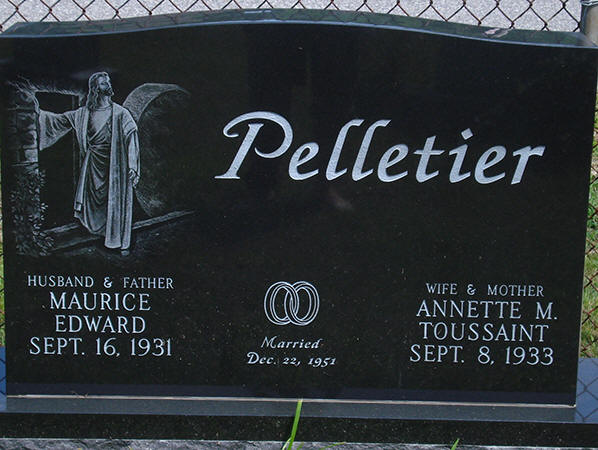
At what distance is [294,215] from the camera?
2.87 m

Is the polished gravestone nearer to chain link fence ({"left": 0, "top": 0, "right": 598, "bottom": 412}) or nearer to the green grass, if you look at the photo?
the green grass

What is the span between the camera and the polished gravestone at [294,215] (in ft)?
9.16

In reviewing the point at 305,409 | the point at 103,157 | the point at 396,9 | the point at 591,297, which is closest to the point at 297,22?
the point at 103,157

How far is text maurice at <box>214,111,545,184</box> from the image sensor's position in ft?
9.24

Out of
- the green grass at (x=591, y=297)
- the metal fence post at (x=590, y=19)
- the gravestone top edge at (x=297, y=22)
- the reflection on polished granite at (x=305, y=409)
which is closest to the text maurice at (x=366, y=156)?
the gravestone top edge at (x=297, y=22)

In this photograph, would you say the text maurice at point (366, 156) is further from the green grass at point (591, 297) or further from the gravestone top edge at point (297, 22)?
the green grass at point (591, 297)

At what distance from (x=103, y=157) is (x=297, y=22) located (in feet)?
2.33

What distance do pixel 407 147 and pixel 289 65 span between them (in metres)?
0.43

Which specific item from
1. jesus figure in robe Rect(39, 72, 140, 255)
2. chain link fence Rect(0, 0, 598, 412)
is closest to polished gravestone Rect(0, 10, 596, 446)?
jesus figure in robe Rect(39, 72, 140, 255)

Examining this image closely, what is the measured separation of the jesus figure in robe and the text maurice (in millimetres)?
291

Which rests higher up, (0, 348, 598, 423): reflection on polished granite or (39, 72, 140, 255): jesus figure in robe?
(39, 72, 140, 255): jesus figure in robe

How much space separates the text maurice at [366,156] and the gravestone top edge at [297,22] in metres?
0.28

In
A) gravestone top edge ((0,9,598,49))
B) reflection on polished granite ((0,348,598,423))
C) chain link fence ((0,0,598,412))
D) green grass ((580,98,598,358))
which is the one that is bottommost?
reflection on polished granite ((0,348,598,423))

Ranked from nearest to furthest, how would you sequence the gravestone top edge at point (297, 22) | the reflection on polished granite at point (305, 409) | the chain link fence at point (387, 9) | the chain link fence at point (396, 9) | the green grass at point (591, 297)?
the gravestone top edge at point (297, 22), the reflection on polished granite at point (305, 409), the green grass at point (591, 297), the chain link fence at point (387, 9), the chain link fence at point (396, 9)
